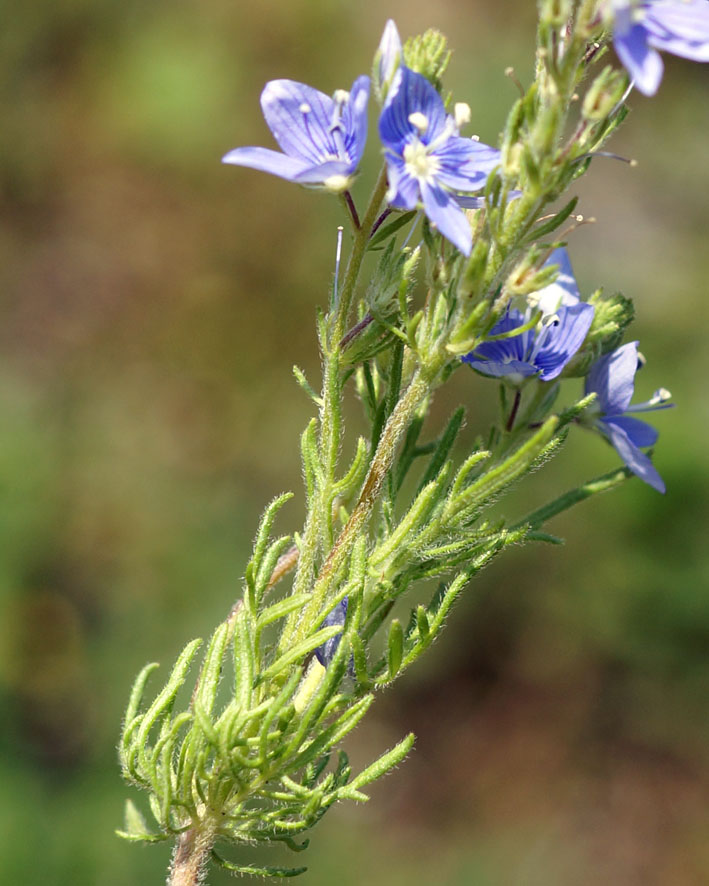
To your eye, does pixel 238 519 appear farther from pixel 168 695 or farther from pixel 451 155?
pixel 451 155

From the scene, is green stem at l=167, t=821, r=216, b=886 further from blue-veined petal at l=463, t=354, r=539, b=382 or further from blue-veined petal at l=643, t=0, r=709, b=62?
blue-veined petal at l=643, t=0, r=709, b=62

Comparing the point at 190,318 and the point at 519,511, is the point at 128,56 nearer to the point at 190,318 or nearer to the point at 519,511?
the point at 190,318

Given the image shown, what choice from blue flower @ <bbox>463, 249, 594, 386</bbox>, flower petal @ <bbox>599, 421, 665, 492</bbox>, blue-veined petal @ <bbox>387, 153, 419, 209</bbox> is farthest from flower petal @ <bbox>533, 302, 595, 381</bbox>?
blue-veined petal @ <bbox>387, 153, 419, 209</bbox>

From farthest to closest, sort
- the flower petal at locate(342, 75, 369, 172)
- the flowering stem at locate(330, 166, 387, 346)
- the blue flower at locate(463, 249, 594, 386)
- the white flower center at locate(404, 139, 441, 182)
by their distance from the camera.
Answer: the blue flower at locate(463, 249, 594, 386) < the flowering stem at locate(330, 166, 387, 346) < the white flower center at locate(404, 139, 441, 182) < the flower petal at locate(342, 75, 369, 172)

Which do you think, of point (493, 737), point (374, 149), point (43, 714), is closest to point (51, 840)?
point (43, 714)

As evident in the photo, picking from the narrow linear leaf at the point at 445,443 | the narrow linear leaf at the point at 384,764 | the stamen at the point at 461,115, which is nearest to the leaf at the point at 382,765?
the narrow linear leaf at the point at 384,764

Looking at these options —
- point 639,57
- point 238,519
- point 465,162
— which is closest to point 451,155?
point 465,162
